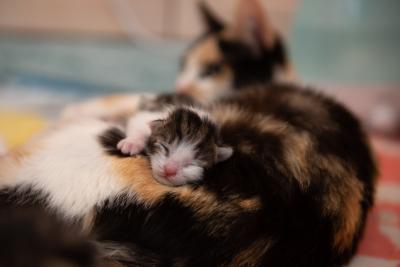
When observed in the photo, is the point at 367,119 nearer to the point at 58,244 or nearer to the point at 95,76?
the point at 95,76

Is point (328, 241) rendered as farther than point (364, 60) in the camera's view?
→ No

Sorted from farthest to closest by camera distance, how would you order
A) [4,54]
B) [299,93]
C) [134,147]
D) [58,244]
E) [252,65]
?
[4,54], [252,65], [299,93], [134,147], [58,244]

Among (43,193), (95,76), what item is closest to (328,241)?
(43,193)

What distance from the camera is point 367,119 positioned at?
240 cm

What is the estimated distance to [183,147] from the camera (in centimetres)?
98

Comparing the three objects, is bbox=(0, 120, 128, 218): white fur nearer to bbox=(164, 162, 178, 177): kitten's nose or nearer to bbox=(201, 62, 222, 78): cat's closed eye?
bbox=(164, 162, 178, 177): kitten's nose

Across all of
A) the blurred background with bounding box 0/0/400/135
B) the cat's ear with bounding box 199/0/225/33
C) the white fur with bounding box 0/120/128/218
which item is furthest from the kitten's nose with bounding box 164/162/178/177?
the blurred background with bounding box 0/0/400/135

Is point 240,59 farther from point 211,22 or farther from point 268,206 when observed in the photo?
point 268,206

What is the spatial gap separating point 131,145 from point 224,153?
205mm

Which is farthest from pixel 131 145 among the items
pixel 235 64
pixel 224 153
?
pixel 235 64

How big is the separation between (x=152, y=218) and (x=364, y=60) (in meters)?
2.06

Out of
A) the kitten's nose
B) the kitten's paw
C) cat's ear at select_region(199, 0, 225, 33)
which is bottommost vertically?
the kitten's nose

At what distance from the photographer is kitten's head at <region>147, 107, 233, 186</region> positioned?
88 centimetres

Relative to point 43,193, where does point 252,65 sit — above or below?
above
